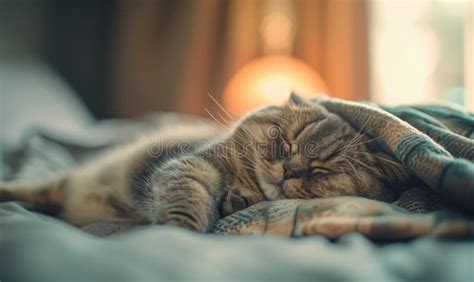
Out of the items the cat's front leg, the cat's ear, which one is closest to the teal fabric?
the cat's front leg

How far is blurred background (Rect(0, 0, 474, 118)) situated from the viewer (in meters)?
2.80

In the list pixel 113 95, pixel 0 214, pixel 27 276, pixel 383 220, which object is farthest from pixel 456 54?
pixel 27 276

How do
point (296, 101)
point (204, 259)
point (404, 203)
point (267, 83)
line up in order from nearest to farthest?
point (204, 259)
point (404, 203)
point (296, 101)
point (267, 83)

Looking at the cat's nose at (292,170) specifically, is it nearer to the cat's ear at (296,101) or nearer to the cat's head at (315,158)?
the cat's head at (315,158)

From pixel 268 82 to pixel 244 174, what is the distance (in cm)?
160

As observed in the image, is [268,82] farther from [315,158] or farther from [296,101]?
[315,158]

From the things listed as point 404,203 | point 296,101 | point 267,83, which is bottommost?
point 267,83

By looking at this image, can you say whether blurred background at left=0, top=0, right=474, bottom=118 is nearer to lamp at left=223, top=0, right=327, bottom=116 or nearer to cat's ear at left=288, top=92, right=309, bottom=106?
lamp at left=223, top=0, right=327, bottom=116

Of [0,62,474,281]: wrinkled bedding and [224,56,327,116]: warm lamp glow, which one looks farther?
[224,56,327,116]: warm lamp glow

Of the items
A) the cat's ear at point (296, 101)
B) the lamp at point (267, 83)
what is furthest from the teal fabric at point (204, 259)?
the lamp at point (267, 83)

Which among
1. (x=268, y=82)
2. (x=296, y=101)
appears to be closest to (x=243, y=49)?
(x=268, y=82)

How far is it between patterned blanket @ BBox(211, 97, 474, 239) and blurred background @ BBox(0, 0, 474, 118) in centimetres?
174

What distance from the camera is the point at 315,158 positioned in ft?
2.95

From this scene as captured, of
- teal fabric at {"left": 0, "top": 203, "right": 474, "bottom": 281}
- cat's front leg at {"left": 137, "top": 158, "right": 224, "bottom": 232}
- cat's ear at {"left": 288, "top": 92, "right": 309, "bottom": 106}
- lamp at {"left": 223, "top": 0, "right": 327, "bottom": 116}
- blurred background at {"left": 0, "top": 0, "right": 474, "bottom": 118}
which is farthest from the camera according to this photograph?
blurred background at {"left": 0, "top": 0, "right": 474, "bottom": 118}
